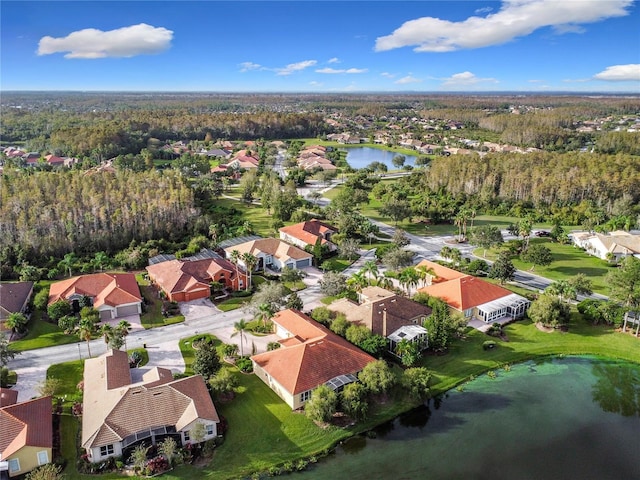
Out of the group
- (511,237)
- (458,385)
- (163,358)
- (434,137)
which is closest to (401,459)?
(458,385)

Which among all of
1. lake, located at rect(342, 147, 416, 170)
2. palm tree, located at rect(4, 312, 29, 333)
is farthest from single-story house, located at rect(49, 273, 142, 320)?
lake, located at rect(342, 147, 416, 170)

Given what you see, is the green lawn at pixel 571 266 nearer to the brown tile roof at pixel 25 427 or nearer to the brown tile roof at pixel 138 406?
the brown tile roof at pixel 138 406

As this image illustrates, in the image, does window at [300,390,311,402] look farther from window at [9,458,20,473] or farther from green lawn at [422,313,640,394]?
window at [9,458,20,473]

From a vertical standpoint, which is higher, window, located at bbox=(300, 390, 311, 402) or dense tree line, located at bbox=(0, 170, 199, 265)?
dense tree line, located at bbox=(0, 170, 199, 265)

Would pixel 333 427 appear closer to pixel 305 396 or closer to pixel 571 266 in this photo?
pixel 305 396

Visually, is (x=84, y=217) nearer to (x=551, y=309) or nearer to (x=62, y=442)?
(x=62, y=442)
